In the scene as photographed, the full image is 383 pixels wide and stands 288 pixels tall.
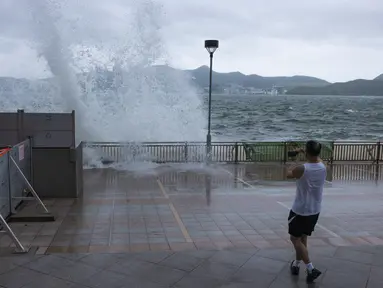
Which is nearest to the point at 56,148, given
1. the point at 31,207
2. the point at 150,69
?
the point at 31,207

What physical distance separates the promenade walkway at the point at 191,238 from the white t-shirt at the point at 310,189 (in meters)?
0.89

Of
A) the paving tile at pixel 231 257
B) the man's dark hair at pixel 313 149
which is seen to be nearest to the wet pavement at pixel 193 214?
the paving tile at pixel 231 257

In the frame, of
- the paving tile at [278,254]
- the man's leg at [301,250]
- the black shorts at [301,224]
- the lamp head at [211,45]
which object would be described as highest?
the lamp head at [211,45]

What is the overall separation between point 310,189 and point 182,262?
2002 mm

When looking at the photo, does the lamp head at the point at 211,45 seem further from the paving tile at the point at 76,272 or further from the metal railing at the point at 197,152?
the paving tile at the point at 76,272

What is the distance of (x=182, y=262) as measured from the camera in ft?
20.4

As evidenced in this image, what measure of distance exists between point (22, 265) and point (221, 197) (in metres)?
6.01

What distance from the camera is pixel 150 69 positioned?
23.8 metres

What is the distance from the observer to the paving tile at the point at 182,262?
602cm

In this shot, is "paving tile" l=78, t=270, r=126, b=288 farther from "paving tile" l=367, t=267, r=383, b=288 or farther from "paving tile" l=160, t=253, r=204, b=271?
"paving tile" l=367, t=267, r=383, b=288

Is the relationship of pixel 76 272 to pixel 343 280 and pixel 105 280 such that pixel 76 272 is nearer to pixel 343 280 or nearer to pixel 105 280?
pixel 105 280

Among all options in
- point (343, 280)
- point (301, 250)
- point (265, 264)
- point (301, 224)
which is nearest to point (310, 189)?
point (301, 224)

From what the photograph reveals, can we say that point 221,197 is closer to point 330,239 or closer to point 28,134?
point 330,239

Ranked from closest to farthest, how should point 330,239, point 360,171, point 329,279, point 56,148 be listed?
point 329,279
point 330,239
point 56,148
point 360,171
